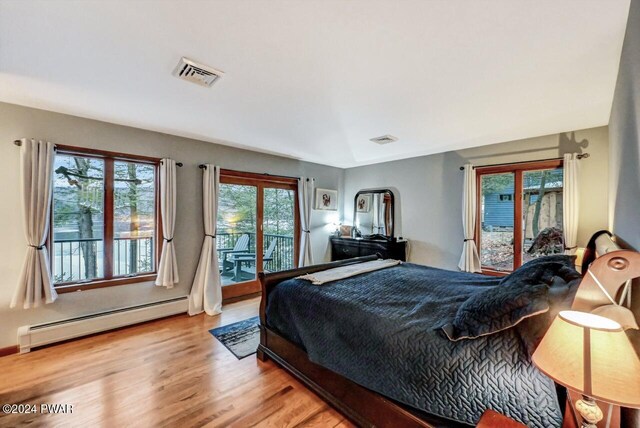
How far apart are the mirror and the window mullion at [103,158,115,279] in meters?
3.90

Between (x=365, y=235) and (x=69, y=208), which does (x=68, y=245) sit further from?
(x=365, y=235)

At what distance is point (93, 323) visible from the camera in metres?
2.90

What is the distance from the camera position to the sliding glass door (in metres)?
4.12

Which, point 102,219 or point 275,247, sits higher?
point 102,219

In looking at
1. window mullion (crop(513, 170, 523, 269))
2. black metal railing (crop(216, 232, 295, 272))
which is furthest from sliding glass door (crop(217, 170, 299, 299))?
window mullion (crop(513, 170, 523, 269))

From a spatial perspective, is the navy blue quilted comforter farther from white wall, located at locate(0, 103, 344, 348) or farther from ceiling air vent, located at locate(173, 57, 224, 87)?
white wall, located at locate(0, 103, 344, 348)

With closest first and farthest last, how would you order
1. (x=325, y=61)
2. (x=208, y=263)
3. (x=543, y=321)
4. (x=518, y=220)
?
(x=543, y=321) < (x=325, y=61) < (x=518, y=220) < (x=208, y=263)

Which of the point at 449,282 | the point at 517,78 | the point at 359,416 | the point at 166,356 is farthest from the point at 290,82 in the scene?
the point at 166,356

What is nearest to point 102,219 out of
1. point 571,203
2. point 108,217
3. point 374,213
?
point 108,217

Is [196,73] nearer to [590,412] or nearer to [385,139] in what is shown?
[385,139]

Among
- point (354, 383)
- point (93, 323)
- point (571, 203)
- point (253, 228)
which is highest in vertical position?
point (571, 203)

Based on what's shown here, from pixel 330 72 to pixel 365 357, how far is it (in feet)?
6.56

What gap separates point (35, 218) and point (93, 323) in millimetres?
1256

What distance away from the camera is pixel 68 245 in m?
2.94
